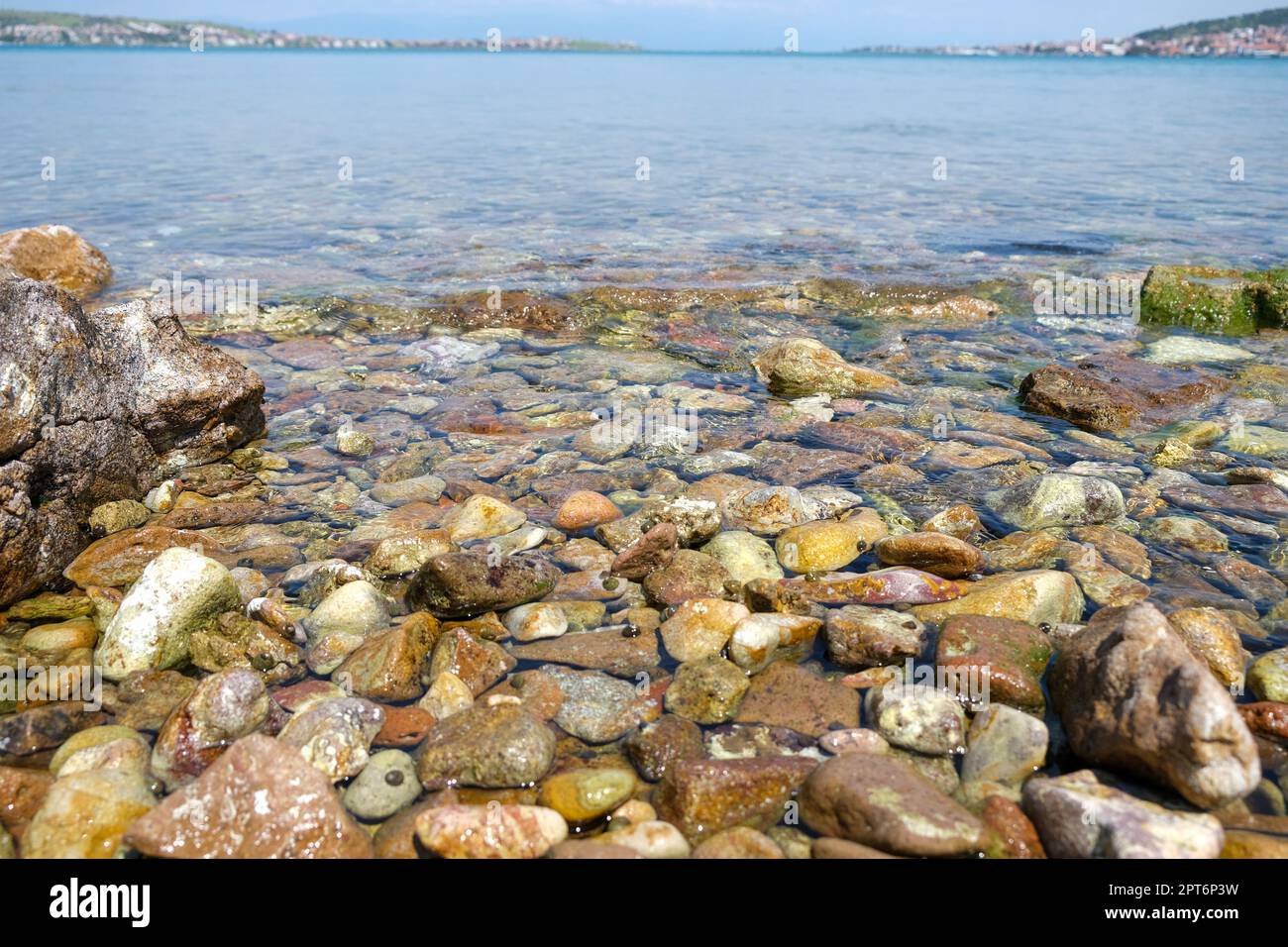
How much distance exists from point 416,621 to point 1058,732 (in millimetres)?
3146

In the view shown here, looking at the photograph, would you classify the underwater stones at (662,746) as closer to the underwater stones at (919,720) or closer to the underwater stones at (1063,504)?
the underwater stones at (919,720)

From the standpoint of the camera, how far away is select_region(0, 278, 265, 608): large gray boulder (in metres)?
5.18

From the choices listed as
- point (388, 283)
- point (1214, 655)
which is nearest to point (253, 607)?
point (1214, 655)

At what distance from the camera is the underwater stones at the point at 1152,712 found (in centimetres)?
321

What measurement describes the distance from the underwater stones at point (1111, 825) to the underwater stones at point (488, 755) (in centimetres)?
200

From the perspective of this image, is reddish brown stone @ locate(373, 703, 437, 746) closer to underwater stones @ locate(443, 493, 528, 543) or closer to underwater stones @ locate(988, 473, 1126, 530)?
underwater stones @ locate(443, 493, 528, 543)

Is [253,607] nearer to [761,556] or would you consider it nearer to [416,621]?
[416,621]

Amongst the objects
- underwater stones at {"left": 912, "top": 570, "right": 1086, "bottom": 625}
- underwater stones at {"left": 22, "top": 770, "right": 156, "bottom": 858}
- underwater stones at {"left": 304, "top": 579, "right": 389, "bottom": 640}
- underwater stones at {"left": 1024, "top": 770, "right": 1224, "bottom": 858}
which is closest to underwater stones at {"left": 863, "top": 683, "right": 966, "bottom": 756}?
underwater stones at {"left": 1024, "top": 770, "right": 1224, "bottom": 858}

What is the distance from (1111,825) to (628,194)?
20.2 m

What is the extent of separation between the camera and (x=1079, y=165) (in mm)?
26688

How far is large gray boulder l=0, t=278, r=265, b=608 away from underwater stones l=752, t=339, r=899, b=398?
491cm

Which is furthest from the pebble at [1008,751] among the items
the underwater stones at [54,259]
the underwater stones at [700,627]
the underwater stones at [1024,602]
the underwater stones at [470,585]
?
the underwater stones at [54,259]
